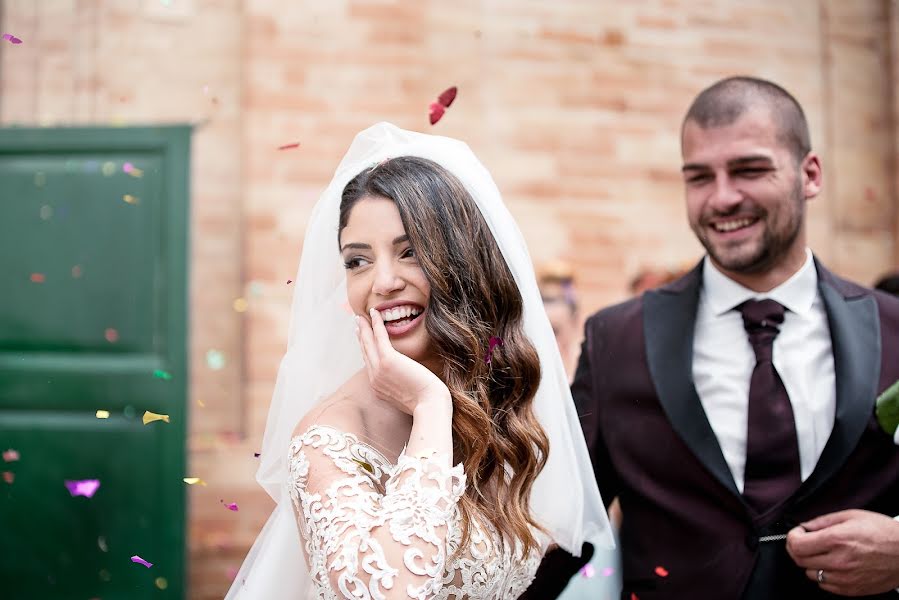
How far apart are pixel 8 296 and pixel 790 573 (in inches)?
147

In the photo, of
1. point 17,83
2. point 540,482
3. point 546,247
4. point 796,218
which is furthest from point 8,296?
point 796,218

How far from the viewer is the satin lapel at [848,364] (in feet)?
7.48

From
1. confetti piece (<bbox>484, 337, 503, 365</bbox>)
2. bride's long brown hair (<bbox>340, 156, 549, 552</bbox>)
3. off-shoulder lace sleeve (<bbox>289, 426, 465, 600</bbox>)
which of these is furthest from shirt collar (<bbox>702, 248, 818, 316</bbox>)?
off-shoulder lace sleeve (<bbox>289, 426, 465, 600</bbox>)

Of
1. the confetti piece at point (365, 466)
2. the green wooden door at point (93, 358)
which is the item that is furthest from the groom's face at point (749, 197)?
the green wooden door at point (93, 358)

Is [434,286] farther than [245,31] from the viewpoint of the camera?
No

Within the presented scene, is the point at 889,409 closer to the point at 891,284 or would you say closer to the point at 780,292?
the point at 780,292

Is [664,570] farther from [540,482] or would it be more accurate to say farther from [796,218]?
[796,218]

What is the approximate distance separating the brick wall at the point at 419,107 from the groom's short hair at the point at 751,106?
2554mm

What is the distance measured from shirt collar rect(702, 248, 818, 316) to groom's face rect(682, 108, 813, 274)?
6 centimetres

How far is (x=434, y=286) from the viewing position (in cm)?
193

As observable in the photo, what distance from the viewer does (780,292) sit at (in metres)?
2.53

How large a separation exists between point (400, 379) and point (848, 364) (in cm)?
121

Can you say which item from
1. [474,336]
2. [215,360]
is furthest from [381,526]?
[215,360]

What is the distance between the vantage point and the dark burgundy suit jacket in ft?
7.54
